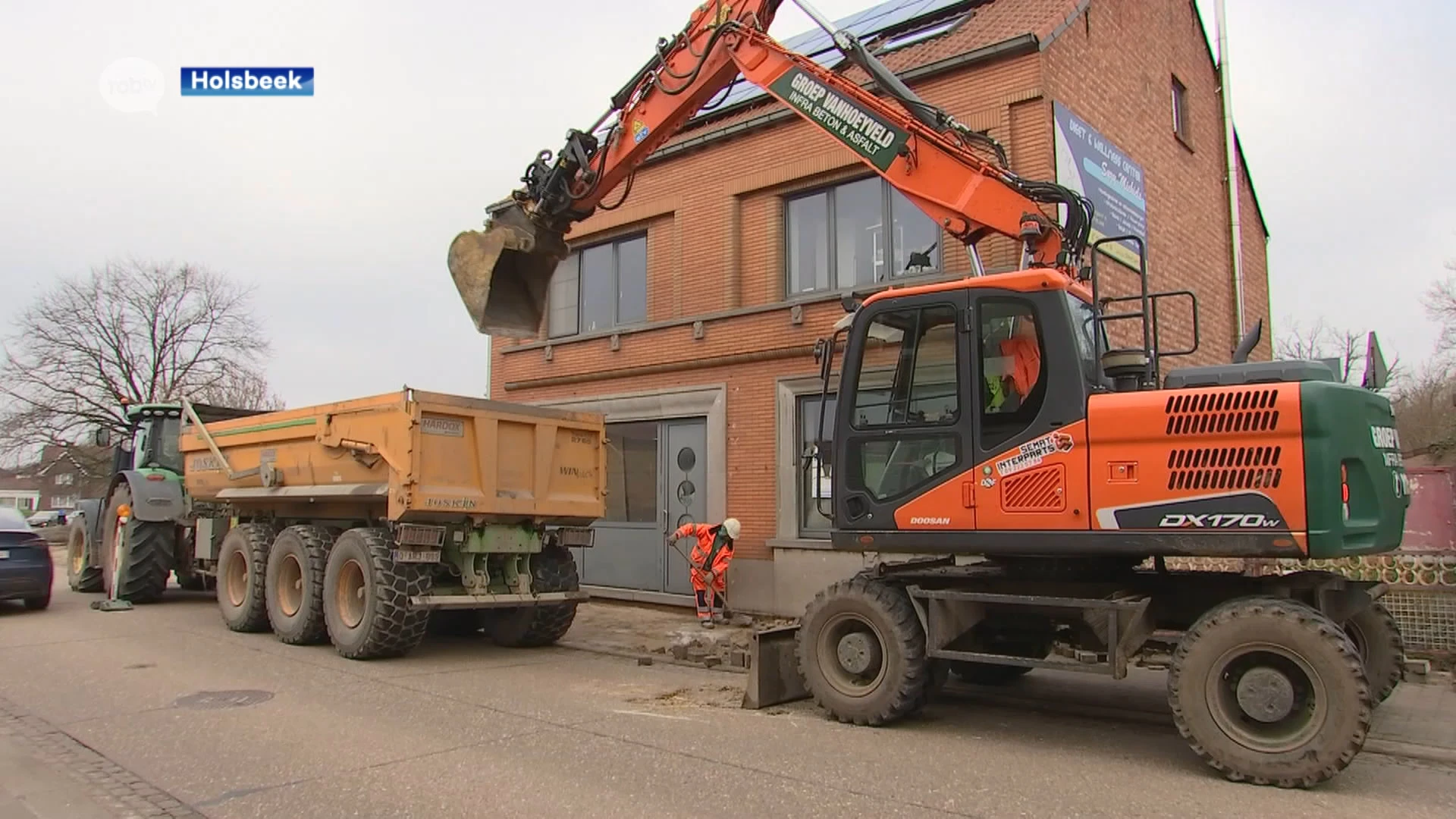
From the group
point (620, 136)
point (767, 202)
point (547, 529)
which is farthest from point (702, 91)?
point (547, 529)

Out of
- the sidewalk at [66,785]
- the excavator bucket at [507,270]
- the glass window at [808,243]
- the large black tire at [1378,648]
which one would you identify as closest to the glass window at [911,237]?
the glass window at [808,243]

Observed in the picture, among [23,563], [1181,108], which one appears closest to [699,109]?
[1181,108]

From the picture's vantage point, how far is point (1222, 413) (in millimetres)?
5438

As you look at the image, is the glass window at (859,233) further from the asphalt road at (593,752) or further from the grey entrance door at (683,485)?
the asphalt road at (593,752)

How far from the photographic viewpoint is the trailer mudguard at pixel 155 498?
1300cm

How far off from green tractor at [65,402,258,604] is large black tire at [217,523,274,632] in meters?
2.13

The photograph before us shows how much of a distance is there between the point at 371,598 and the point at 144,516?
6.20 metres

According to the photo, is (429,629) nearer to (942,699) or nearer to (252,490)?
(252,490)

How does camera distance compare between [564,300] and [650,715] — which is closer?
[650,715]

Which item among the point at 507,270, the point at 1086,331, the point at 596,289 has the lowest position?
the point at 1086,331

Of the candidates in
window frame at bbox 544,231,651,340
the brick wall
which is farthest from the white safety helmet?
the brick wall

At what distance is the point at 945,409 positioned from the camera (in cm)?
634

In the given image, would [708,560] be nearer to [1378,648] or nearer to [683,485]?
[683,485]

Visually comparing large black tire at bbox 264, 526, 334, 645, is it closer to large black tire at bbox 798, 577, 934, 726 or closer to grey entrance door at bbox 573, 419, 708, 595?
grey entrance door at bbox 573, 419, 708, 595
